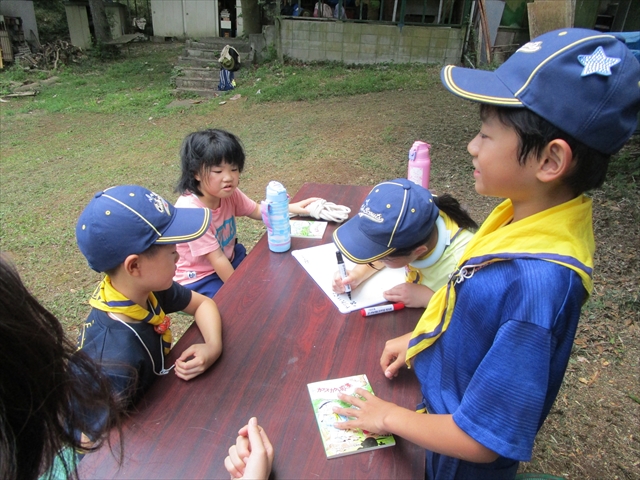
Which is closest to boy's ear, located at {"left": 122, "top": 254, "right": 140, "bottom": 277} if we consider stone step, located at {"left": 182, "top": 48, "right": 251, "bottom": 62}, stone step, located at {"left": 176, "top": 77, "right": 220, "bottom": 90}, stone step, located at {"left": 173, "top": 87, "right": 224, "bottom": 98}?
stone step, located at {"left": 173, "top": 87, "right": 224, "bottom": 98}

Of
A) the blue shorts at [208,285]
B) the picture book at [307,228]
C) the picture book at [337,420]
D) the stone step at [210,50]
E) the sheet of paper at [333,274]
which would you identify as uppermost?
the stone step at [210,50]

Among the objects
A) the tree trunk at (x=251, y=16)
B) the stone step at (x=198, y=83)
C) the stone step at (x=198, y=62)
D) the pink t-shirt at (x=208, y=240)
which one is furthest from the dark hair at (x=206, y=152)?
the tree trunk at (x=251, y=16)

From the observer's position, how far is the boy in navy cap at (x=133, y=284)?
50.6 inches

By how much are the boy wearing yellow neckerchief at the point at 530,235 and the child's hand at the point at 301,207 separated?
55.9 inches

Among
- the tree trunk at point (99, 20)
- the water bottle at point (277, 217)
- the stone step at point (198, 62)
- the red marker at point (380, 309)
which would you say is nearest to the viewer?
the red marker at point (380, 309)

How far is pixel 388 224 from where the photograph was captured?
1.42 metres

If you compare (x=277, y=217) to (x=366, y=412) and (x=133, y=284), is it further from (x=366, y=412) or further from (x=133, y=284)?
(x=366, y=412)

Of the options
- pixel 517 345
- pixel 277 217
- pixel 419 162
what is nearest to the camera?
pixel 517 345

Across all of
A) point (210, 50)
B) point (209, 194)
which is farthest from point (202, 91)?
point (209, 194)

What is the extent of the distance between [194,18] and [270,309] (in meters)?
16.4

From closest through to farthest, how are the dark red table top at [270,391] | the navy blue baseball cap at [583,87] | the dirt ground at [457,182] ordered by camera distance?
the navy blue baseball cap at [583,87], the dark red table top at [270,391], the dirt ground at [457,182]

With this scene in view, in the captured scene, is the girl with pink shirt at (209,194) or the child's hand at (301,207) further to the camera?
the child's hand at (301,207)

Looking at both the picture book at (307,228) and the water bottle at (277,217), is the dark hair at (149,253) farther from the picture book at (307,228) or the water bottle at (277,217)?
the picture book at (307,228)

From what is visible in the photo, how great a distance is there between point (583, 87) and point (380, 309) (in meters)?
0.99
